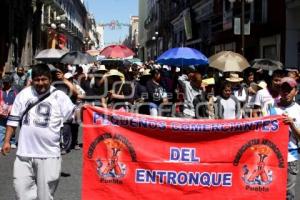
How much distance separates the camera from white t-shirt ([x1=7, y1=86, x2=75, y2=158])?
6.17 metres

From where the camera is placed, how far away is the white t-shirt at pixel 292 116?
6.45 m

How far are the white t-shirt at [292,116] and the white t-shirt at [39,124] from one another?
2.26 metres

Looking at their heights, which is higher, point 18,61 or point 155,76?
point 18,61

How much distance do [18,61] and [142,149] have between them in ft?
114

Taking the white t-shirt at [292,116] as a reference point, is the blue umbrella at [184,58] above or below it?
above

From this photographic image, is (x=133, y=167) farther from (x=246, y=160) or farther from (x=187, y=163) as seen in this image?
→ (x=246, y=160)

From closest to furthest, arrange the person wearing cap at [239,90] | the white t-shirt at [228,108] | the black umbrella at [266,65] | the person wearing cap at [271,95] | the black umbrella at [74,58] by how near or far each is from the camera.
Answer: the person wearing cap at [271,95] < the white t-shirt at [228,108] < the person wearing cap at [239,90] < the black umbrella at [266,65] < the black umbrella at [74,58]

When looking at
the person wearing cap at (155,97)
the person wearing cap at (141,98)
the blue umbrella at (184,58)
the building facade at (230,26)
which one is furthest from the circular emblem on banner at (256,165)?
the building facade at (230,26)

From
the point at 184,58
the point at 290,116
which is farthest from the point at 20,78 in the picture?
the point at 290,116

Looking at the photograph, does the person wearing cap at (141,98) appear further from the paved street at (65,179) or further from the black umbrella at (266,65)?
the black umbrella at (266,65)

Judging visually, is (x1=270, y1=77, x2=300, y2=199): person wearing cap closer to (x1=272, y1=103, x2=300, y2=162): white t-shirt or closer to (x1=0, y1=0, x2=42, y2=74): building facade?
(x1=272, y1=103, x2=300, y2=162): white t-shirt

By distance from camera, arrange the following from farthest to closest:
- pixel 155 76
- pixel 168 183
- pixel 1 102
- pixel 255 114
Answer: pixel 155 76, pixel 1 102, pixel 255 114, pixel 168 183

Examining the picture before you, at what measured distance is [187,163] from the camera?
669 cm

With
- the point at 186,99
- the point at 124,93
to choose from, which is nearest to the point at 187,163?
the point at 124,93
